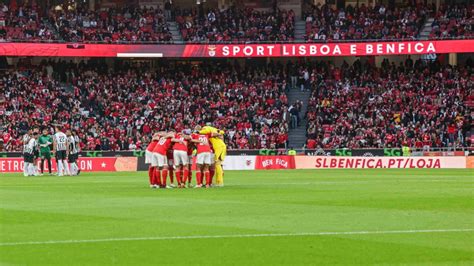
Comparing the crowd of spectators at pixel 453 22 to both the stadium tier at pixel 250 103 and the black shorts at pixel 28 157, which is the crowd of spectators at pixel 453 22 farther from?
the black shorts at pixel 28 157

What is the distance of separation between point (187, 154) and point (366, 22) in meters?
42.5

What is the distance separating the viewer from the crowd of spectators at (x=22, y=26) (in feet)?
225

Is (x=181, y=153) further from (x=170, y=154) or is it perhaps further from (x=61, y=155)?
(x=61, y=155)

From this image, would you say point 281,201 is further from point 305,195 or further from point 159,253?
point 159,253

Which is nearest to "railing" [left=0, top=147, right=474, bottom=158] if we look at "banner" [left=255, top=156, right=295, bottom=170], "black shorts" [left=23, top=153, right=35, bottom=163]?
"banner" [left=255, top=156, right=295, bottom=170]

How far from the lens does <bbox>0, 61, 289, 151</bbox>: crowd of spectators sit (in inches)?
2419

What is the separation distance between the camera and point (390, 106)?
64.0 m

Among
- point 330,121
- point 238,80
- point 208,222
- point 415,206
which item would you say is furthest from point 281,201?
point 238,80

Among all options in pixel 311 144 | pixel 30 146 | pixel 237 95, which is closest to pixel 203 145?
pixel 30 146

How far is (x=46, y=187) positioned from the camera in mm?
32562

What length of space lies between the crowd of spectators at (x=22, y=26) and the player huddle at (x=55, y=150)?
24098 mm

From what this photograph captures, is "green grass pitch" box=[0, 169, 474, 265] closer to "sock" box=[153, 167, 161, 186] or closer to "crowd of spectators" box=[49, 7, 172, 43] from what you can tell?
"sock" box=[153, 167, 161, 186]

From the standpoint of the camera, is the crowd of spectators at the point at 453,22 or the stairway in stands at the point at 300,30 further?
the stairway in stands at the point at 300,30

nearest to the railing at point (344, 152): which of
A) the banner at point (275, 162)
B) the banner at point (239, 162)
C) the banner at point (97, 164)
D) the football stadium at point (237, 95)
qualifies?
the football stadium at point (237, 95)
